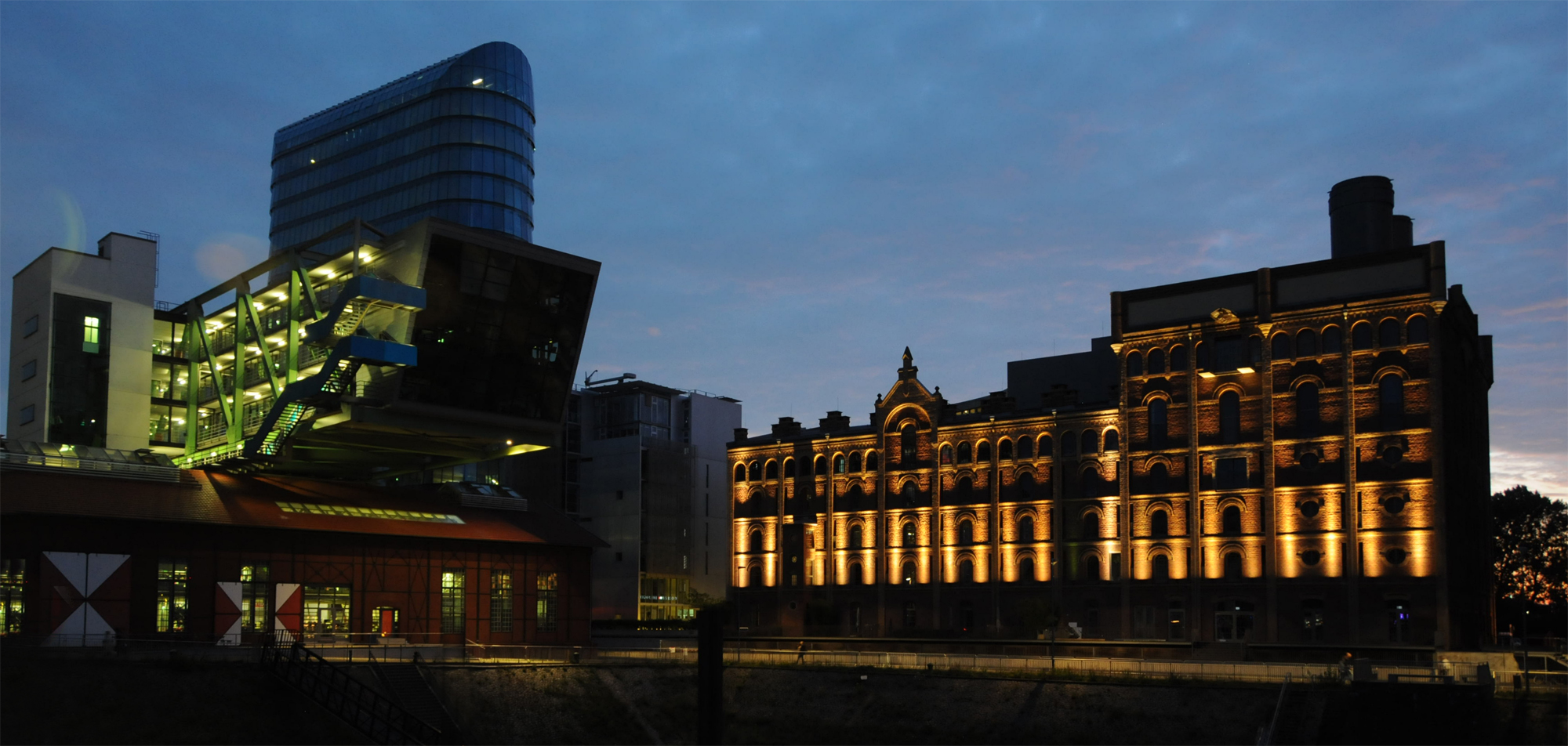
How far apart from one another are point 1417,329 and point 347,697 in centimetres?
6097

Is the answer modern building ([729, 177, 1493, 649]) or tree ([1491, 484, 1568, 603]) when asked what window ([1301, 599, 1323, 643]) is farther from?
tree ([1491, 484, 1568, 603])

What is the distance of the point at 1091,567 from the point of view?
86375mm

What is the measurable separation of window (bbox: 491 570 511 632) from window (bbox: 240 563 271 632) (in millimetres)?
12666

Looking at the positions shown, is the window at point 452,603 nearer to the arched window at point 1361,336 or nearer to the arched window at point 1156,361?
the arched window at point 1156,361

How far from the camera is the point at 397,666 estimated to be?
5444cm

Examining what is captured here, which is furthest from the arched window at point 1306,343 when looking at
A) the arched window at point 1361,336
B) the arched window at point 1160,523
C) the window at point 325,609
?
the window at point 325,609

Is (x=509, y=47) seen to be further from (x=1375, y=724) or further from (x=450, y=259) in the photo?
(x=1375, y=724)

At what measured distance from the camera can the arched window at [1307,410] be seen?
7950 cm

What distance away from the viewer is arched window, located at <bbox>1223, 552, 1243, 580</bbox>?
80.8 meters

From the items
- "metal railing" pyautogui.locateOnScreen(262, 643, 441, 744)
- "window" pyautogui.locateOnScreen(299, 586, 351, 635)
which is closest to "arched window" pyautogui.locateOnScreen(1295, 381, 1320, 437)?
"metal railing" pyautogui.locateOnScreen(262, 643, 441, 744)

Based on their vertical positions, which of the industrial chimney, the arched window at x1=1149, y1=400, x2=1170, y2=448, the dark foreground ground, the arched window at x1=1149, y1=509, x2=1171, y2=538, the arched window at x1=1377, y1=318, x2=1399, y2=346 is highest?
the industrial chimney

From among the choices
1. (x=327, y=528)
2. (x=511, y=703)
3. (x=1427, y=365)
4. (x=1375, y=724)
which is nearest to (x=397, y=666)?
(x=511, y=703)

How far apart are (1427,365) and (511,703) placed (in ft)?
177

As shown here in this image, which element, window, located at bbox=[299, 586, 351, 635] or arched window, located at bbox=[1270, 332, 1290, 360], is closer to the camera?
window, located at bbox=[299, 586, 351, 635]
